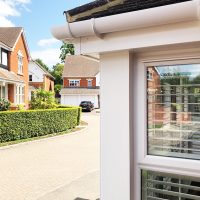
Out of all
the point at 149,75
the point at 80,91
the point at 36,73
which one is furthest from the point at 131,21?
the point at 36,73

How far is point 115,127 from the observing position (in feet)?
10.8

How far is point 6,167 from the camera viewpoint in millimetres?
10078

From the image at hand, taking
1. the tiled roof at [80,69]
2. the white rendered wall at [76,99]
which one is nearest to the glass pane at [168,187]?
the white rendered wall at [76,99]

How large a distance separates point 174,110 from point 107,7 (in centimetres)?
124

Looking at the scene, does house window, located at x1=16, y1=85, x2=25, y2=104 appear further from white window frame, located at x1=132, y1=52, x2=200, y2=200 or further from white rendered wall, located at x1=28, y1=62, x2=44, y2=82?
white window frame, located at x1=132, y1=52, x2=200, y2=200

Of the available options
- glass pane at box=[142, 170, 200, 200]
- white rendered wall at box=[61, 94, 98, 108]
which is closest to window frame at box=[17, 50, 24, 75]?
white rendered wall at box=[61, 94, 98, 108]

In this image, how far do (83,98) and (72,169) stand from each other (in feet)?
137

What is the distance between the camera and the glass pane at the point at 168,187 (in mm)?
3014

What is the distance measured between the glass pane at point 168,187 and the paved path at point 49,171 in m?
3.50

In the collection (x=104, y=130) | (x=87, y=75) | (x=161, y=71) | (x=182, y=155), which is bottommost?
(x=182, y=155)

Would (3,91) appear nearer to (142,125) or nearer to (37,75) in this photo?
(142,125)

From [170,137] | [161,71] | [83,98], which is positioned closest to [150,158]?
[170,137]

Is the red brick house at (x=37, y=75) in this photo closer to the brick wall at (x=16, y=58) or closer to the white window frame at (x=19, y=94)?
the brick wall at (x=16, y=58)

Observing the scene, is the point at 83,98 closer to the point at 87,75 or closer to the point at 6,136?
the point at 87,75
